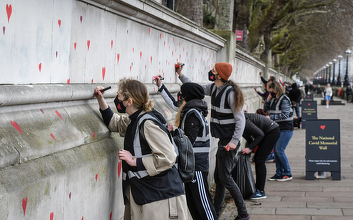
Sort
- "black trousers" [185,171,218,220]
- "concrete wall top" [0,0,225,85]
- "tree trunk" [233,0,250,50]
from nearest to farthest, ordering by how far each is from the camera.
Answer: "concrete wall top" [0,0,225,85]
"black trousers" [185,171,218,220]
"tree trunk" [233,0,250,50]

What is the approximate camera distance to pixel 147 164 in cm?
306

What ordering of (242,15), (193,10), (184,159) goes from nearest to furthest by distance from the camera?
1. (184,159)
2. (193,10)
3. (242,15)

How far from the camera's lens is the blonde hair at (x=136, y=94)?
320 centimetres

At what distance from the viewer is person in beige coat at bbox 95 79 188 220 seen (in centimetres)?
306

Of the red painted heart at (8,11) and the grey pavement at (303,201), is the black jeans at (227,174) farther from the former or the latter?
the red painted heart at (8,11)

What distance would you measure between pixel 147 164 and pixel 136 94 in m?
0.52

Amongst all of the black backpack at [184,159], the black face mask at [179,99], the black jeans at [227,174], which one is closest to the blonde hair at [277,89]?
the black jeans at [227,174]

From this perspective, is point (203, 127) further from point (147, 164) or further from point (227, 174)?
point (147, 164)

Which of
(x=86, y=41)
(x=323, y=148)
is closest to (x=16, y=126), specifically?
(x=86, y=41)

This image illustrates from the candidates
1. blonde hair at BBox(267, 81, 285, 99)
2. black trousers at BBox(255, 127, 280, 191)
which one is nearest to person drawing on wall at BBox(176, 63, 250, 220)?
black trousers at BBox(255, 127, 280, 191)

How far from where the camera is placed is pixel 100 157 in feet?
10.8

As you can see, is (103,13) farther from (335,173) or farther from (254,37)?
(254,37)

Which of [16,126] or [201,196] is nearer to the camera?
[16,126]

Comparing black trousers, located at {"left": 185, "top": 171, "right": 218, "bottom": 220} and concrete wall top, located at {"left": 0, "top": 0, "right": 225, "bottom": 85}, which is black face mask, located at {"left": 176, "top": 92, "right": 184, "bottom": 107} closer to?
concrete wall top, located at {"left": 0, "top": 0, "right": 225, "bottom": 85}
